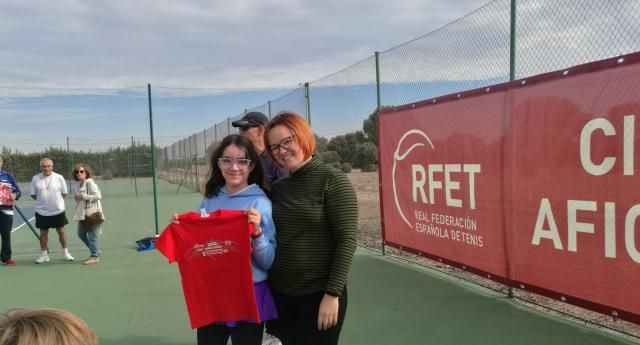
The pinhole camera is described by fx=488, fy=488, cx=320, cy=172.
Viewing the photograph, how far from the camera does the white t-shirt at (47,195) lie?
24.3 feet

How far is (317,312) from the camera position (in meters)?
2.25

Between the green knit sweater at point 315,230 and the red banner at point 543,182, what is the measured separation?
2.09 meters

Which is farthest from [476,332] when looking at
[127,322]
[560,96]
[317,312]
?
[127,322]

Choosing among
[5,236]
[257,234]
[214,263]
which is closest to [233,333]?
[214,263]

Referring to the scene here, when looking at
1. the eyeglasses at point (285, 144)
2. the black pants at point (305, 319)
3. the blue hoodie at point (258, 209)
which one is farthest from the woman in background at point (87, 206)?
the eyeglasses at point (285, 144)

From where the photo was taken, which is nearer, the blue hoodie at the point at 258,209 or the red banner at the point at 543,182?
the blue hoodie at the point at 258,209

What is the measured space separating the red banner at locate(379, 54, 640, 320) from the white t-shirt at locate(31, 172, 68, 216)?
5.50 meters

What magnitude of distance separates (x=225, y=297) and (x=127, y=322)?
105 inches

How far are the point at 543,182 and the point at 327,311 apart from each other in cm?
240

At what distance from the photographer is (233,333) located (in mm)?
2463

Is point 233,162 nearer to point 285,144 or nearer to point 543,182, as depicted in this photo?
point 285,144

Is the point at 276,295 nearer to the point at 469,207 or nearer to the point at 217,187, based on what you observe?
the point at 217,187

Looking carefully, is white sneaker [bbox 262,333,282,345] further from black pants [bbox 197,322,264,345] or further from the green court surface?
the green court surface

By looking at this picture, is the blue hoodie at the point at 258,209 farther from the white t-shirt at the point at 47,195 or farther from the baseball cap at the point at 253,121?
the white t-shirt at the point at 47,195
